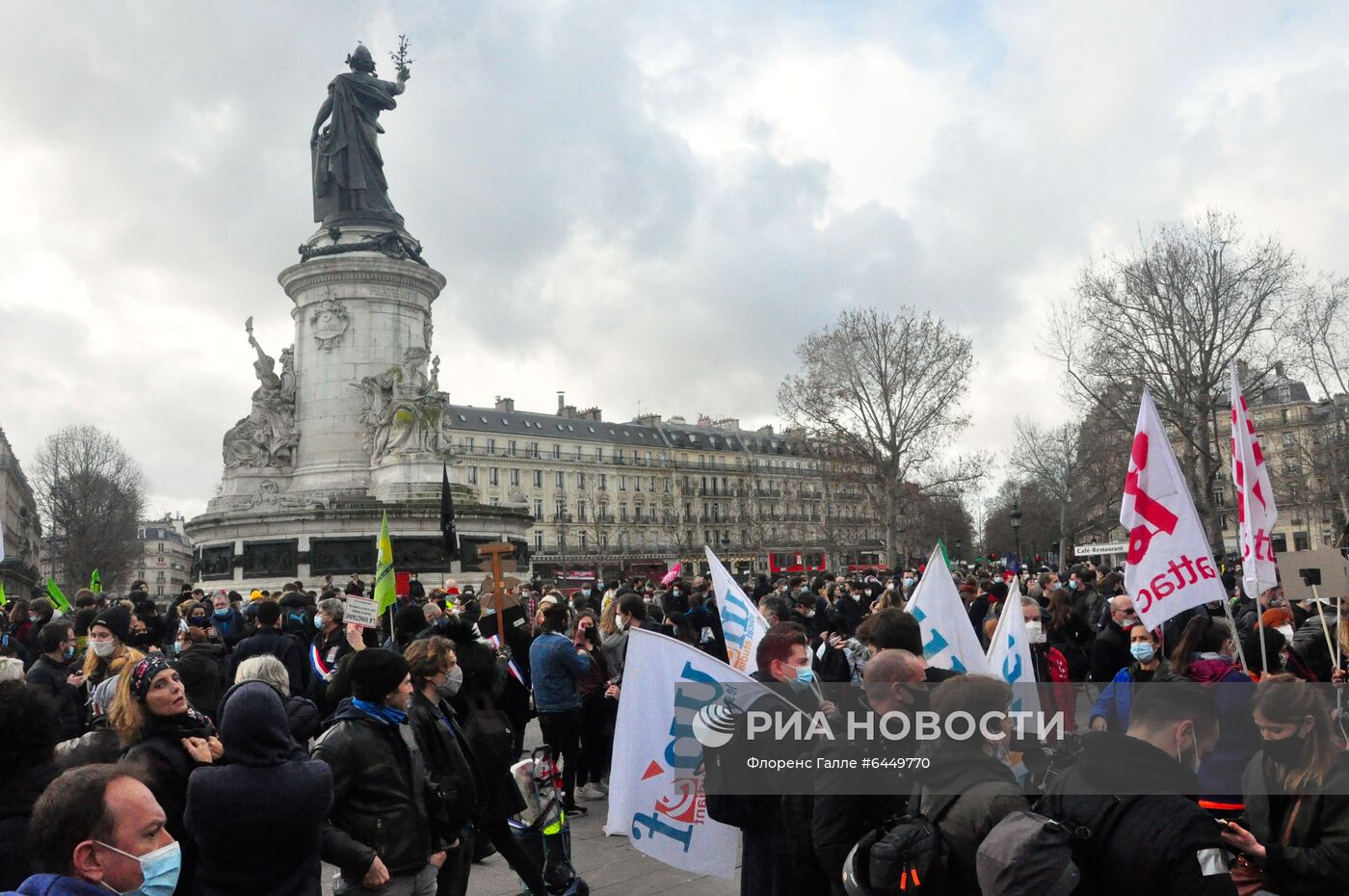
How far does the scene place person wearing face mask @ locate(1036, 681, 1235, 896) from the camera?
291 centimetres

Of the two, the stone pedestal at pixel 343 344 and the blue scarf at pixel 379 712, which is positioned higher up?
the stone pedestal at pixel 343 344

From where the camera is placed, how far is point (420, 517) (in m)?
26.5

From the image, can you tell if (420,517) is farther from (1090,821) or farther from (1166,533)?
(1090,821)

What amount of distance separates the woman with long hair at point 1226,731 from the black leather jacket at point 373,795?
310 cm

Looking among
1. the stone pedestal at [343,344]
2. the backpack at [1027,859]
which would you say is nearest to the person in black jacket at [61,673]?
the backpack at [1027,859]

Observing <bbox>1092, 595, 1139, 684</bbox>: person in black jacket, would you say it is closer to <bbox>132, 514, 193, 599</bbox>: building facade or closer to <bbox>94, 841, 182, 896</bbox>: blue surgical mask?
<bbox>94, 841, 182, 896</bbox>: blue surgical mask

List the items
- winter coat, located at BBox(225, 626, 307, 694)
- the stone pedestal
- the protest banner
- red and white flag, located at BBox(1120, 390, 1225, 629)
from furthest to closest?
the stone pedestal → winter coat, located at BBox(225, 626, 307, 694) → red and white flag, located at BBox(1120, 390, 1225, 629) → the protest banner

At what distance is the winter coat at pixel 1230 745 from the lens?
13.4ft

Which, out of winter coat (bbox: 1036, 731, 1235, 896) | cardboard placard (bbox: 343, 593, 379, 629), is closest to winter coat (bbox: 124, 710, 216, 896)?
winter coat (bbox: 1036, 731, 1235, 896)

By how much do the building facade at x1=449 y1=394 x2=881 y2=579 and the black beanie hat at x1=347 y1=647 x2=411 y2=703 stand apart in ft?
224

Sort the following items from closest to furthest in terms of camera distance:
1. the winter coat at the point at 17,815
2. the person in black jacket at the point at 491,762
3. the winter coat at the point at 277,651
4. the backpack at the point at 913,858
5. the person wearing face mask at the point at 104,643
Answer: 1. the backpack at the point at 913,858
2. the winter coat at the point at 17,815
3. the person in black jacket at the point at 491,762
4. the person wearing face mask at the point at 104,643
5. the winter coat at the point at 277,651

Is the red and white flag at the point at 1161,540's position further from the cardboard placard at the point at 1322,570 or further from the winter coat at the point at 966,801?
the winter coat at the point at 966,801

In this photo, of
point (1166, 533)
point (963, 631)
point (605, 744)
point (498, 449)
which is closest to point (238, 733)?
point (963, 631)

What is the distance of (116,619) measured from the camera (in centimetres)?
732
